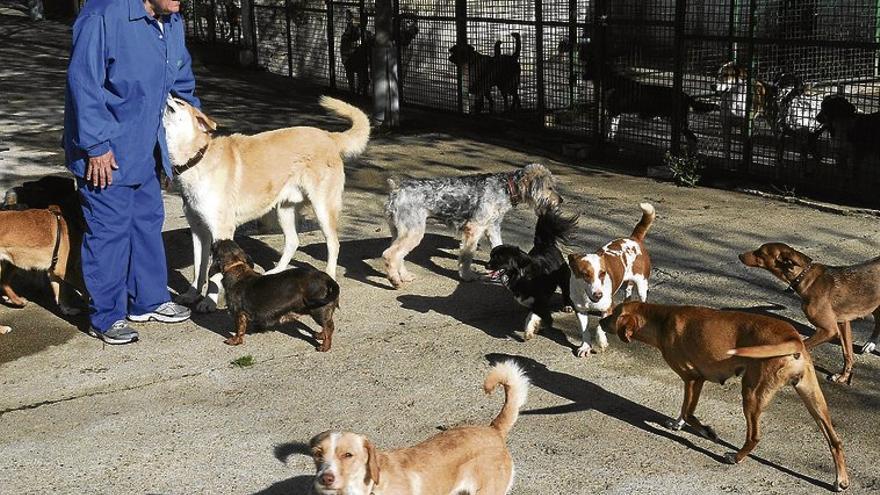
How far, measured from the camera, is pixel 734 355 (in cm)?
482

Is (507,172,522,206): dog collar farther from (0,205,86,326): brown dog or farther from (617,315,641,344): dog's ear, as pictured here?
(0,205,86,326): brown dog

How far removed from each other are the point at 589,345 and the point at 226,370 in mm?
2176

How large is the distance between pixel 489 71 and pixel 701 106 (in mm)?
3353

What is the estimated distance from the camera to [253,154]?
755 cm

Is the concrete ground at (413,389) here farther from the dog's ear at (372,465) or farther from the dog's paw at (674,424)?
the dog's ear at (372,465)

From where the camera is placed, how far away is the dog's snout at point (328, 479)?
12.1 feet

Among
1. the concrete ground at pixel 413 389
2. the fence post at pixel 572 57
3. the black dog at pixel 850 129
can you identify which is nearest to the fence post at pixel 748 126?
the black dog at pixel 850 129

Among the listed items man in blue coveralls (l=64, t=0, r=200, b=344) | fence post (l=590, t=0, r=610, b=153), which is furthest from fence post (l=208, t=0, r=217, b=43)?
man in blue coveralls (l=64, t=0, r=200, b=344)

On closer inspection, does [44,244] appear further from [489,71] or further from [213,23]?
[213,23]

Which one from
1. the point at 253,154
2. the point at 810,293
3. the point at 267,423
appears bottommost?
the point at 267,423

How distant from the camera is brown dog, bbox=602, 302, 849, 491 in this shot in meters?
4.69

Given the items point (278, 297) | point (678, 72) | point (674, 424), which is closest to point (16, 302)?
point (278, 297)

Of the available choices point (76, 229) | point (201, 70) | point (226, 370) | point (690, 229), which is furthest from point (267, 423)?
point (201, 70)

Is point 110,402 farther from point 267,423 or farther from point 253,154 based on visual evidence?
point 253,154
